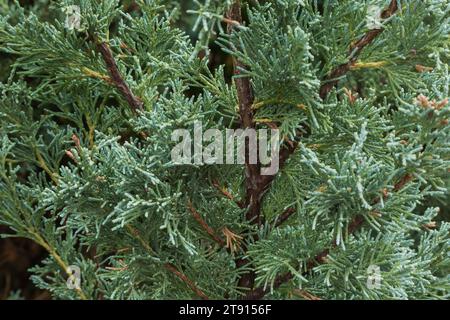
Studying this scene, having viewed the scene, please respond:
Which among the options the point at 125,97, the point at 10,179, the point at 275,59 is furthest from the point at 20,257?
the point at 275,59

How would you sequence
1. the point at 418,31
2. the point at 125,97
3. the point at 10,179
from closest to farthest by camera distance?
the point at 418,31 < the point at 125,97 < the point at 10,179

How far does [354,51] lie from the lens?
1.26 m

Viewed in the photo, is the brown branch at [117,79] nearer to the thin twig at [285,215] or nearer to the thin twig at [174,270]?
the thin twig at [174,270]

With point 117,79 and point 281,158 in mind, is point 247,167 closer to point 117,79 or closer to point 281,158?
point 281,158

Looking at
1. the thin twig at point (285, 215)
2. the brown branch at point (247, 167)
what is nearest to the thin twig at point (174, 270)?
the brown branch at point (247, 167)

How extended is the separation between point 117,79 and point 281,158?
0.45 metres

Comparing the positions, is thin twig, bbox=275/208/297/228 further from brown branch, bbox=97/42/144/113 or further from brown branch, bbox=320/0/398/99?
brown branch, bbox=97/42/144/113

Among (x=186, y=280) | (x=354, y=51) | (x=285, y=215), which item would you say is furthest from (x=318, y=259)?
→ (x=354, y=51)

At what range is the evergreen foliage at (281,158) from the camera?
118cm

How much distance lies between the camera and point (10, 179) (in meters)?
1.62
